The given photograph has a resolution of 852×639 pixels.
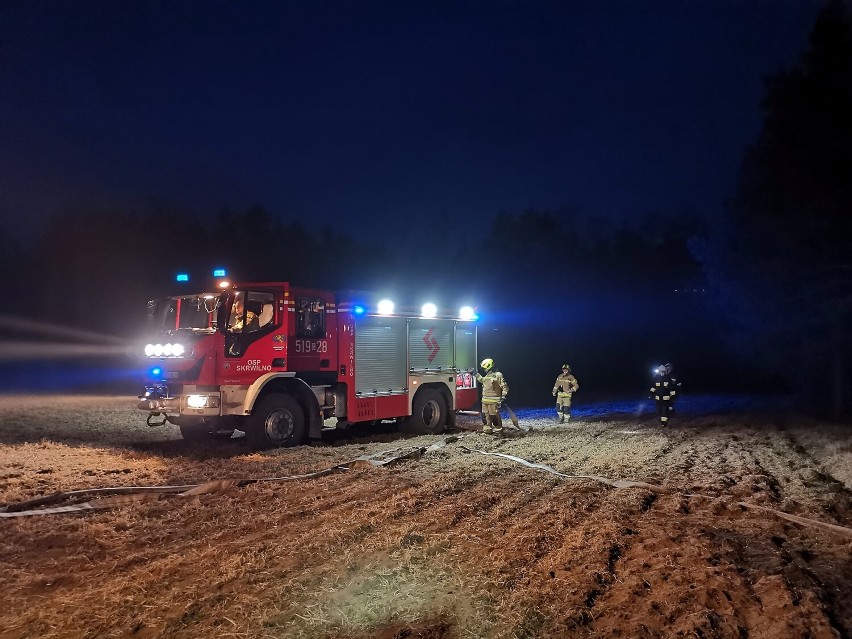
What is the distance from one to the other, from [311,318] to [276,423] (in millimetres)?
1871

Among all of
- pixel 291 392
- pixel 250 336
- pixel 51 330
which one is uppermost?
pixel 51 330

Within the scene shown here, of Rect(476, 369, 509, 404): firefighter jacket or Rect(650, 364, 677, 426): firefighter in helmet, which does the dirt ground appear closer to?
Rect(476, 369, 509, 404): firefighter jacket

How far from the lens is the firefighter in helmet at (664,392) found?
14625 mm

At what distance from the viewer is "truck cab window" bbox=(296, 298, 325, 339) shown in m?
11.2

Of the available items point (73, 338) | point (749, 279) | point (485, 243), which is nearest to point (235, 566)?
point (749, 279)

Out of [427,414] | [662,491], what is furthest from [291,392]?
[662,491]

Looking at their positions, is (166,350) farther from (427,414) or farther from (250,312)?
(427,414)

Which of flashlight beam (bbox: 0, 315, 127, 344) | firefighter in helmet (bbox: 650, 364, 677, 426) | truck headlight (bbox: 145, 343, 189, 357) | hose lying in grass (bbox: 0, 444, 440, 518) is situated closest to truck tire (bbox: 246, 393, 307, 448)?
truck headlight (bbox: 145, 343, 189, 357)

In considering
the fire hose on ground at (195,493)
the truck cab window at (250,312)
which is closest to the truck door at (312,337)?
the truck cab window at (250,312)

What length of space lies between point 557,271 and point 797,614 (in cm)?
4424

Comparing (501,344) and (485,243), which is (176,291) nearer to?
(501,344)

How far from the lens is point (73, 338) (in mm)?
40906

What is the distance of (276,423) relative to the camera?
10.8 metres

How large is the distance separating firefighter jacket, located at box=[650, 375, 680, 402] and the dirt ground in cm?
480
